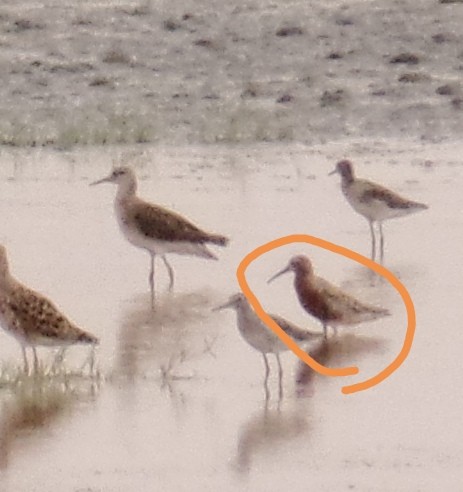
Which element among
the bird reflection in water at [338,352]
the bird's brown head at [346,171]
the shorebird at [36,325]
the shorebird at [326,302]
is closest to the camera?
the shorebird at [36,325]

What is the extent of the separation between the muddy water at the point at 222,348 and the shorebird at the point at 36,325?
165mm

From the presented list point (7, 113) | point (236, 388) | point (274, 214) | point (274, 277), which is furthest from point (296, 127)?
point (236, 388)

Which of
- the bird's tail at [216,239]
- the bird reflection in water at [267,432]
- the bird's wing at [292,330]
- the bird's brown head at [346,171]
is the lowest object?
Result: the bird reflection in water at [267,432]

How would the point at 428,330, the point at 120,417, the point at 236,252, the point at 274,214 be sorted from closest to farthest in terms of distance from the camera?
the point at 120,417 < the point at 428,330 < the point at 236,252 < the point at 274,214

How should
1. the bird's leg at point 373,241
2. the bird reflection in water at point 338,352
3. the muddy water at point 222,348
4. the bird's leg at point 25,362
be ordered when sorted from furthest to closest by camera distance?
the bird's leg at point 373,241 → the bird reflection in water at point 338,352 → the bird's leg at point 25,362 → the muddy water at point 222,348

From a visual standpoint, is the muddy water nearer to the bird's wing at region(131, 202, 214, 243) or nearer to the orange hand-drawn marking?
the orange hand-drawn marking

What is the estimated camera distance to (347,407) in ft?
32.7

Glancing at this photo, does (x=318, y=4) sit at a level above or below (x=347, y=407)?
above

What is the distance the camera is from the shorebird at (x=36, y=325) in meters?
10.5

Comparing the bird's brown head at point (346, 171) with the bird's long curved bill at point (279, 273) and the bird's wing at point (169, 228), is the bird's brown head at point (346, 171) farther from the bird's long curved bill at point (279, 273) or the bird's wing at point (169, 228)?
the bird's long curved bill at point (279, 273)

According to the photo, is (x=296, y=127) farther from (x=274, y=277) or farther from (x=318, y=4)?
(x=274, y=277)

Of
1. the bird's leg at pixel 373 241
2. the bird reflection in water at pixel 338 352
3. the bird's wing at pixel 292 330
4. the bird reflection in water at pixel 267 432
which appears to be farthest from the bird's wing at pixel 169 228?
the bird reflection in water at pixel 267 432

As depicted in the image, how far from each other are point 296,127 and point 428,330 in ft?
25.9

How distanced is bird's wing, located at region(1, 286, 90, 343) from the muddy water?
187 millimetres
